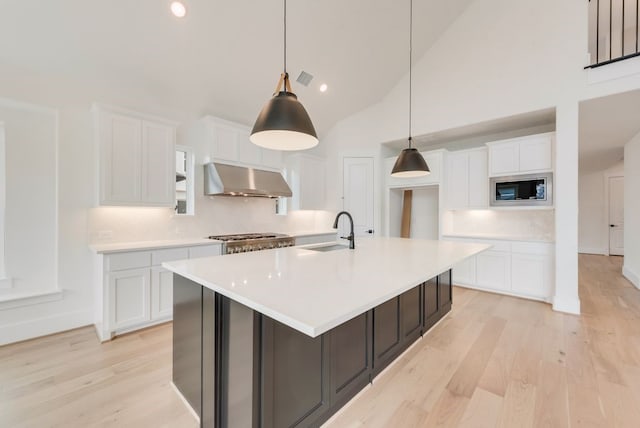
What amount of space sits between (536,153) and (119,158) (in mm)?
5488

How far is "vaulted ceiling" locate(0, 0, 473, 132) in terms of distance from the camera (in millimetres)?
2617

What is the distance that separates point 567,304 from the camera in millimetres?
3459

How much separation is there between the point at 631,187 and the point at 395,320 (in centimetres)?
572

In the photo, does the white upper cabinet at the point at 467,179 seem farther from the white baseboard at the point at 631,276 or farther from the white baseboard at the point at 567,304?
the white baseboard at the point at 631,276

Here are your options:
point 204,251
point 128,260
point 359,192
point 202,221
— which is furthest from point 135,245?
point 359,192

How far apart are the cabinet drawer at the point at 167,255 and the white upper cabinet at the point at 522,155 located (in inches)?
185

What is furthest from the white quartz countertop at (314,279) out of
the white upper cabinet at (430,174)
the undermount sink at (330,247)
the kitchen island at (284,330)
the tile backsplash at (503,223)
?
the tile backsplash at (503,223)

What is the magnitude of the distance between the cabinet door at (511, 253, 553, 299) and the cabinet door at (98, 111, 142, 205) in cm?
532

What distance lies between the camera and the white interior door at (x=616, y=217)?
7277 millimetres

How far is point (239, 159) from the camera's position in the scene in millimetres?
4148

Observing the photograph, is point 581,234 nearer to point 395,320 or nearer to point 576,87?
point 576,87

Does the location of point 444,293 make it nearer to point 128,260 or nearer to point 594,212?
point 128,260

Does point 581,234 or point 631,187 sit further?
point 581,234

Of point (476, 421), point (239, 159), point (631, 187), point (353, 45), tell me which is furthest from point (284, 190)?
point (631, 187)
